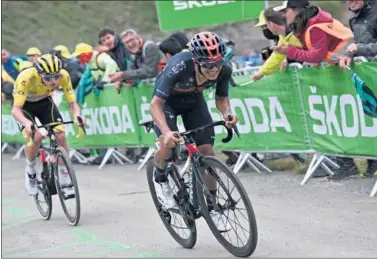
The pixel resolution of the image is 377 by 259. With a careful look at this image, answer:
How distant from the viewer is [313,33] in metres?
9.75

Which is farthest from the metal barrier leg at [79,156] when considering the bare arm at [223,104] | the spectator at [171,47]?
the bare arm at [223,104]

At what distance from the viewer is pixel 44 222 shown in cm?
955

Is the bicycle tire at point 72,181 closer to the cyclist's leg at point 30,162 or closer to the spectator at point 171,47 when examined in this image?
the cyclist's leg at point 30,162

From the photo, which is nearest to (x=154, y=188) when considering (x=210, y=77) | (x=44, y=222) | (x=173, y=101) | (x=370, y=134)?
(x=173, y=101)

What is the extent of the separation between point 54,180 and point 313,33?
364cm

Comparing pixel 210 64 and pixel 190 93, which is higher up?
pixel 210 64

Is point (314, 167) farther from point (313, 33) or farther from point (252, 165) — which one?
point (313, 33)

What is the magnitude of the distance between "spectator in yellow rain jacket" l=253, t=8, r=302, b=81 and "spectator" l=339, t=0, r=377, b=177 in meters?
0.91

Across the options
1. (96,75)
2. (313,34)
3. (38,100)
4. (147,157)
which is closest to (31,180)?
(38,100)

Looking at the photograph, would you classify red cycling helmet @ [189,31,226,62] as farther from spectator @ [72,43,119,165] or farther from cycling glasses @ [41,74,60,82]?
spectator @ [72,43,119,165]

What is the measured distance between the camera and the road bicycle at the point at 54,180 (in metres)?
9.03

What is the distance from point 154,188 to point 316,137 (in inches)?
133

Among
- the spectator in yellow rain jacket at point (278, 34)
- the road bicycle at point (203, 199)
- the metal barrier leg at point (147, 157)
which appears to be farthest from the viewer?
the metal barrier leg at point (147, 157)

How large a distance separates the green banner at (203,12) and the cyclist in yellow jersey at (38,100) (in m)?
6.55
